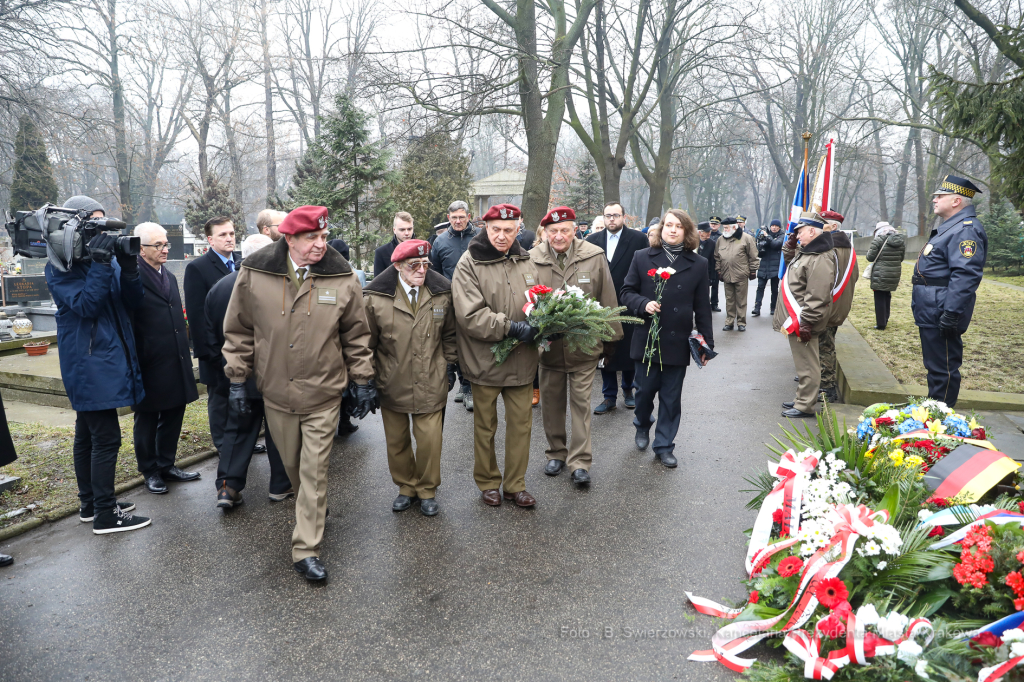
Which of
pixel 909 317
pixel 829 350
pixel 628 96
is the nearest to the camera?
pixel 829 350

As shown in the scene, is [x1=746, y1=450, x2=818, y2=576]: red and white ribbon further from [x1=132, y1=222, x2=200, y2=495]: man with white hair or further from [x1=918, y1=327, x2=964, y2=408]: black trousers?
[x1=132, y1=222, x2=200, y2=495]: man with white hair

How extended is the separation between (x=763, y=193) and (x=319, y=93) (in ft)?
224

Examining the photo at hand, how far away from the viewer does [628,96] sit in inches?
784

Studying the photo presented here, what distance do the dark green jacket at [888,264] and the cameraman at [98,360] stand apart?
1080 cm

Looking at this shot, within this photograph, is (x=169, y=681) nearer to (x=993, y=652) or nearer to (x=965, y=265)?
(x=993, y=652)

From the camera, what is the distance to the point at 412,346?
4.62 meters

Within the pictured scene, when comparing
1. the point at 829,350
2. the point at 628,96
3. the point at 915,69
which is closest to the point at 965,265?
the point at 829,350

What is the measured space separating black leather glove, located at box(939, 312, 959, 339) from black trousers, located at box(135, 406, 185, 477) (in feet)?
21.3

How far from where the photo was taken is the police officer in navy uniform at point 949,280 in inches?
235

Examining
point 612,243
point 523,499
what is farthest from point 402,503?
point 612,243

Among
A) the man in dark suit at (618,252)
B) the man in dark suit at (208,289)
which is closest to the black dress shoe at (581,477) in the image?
the man in dark suit at (618,252)

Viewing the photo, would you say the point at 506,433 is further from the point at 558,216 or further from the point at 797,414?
the point at 797,414

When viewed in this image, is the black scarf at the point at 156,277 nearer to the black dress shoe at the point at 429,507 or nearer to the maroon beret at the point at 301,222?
the maroon beret at the point at 301,222

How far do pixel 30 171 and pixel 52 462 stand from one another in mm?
12401
